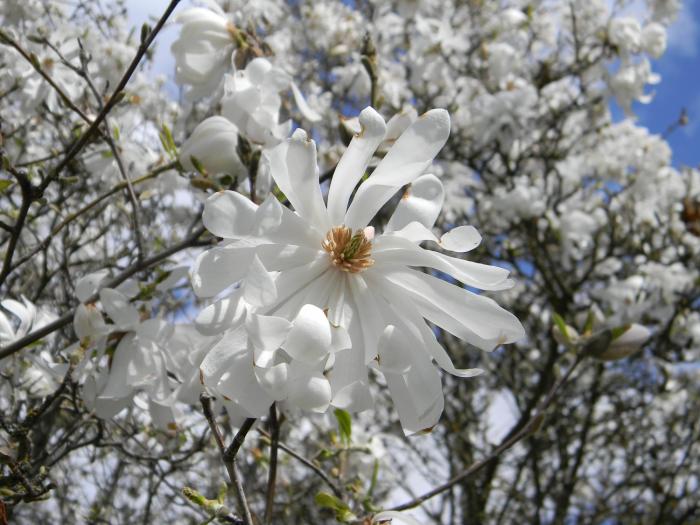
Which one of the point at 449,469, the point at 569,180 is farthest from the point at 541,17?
the point at 449,469

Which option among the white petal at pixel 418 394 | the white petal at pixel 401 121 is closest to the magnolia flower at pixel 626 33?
the white petal at pixel 401 121

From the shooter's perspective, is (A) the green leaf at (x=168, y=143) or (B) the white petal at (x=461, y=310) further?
(A) the green leaf at (x=168, y=143)

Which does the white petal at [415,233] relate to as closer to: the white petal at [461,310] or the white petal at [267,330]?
the white petal at [461,310]

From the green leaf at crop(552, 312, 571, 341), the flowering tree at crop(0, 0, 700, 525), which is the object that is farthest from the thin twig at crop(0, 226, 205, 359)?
the green leaf at crop(552, 312, 571, 341)

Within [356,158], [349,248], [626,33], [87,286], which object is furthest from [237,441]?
[626,33]

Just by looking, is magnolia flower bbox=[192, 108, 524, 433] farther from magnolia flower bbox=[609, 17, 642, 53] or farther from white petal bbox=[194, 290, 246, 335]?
magnolia flower bbox=[609, 17, 642, 53]

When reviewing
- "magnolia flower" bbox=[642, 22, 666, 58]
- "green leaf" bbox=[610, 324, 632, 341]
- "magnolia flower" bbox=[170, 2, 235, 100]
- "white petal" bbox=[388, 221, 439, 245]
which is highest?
"magnolia flower" bbox=[642, 22, 666, 58]
